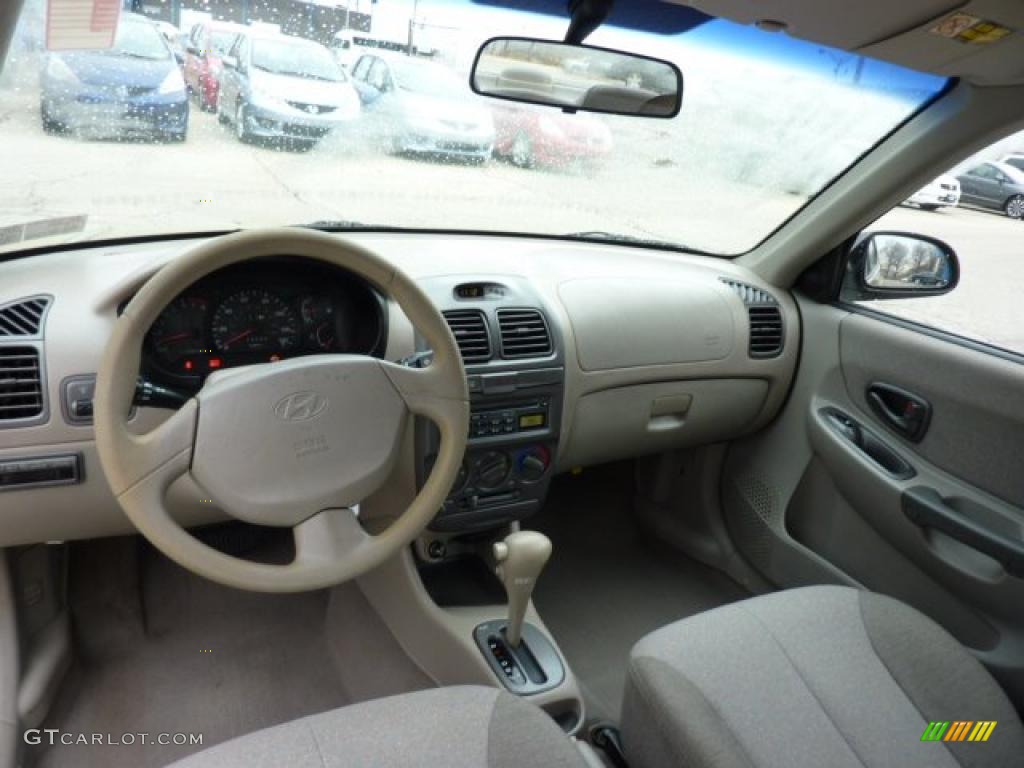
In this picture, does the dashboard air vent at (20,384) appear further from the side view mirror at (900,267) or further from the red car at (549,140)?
the side view mirror at (900,267)

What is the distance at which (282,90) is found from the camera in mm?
2521

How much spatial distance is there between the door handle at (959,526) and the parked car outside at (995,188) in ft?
2.83

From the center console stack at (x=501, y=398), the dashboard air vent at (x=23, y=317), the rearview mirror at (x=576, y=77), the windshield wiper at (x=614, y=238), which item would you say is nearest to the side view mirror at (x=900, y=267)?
the windshield wiper at (x=614, y=238)

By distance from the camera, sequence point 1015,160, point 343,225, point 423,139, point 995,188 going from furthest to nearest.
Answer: point 423,139, point 343,225, point 995,188, point 1015,160

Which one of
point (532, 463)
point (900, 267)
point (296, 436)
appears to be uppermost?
point (900, 267)

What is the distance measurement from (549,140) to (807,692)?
226cm

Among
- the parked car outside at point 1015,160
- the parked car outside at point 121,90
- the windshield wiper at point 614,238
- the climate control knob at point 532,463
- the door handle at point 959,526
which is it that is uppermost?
the parked car outside at point 1015,160

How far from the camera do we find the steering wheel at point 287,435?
1.28m

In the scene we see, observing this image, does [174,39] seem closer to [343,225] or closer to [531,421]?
[343,225]

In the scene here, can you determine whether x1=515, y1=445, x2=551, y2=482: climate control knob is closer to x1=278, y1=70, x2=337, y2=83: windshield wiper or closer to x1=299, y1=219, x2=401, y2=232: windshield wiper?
x1=299, y1=219, x2=401, y2=232: windshield wiper

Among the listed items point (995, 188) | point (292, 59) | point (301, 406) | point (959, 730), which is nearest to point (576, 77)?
point (301, 406)

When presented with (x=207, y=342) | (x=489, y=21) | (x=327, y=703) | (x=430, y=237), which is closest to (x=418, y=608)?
(x=327, y=703)

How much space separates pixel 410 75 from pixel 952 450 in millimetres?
2073

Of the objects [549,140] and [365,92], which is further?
[549,140]
